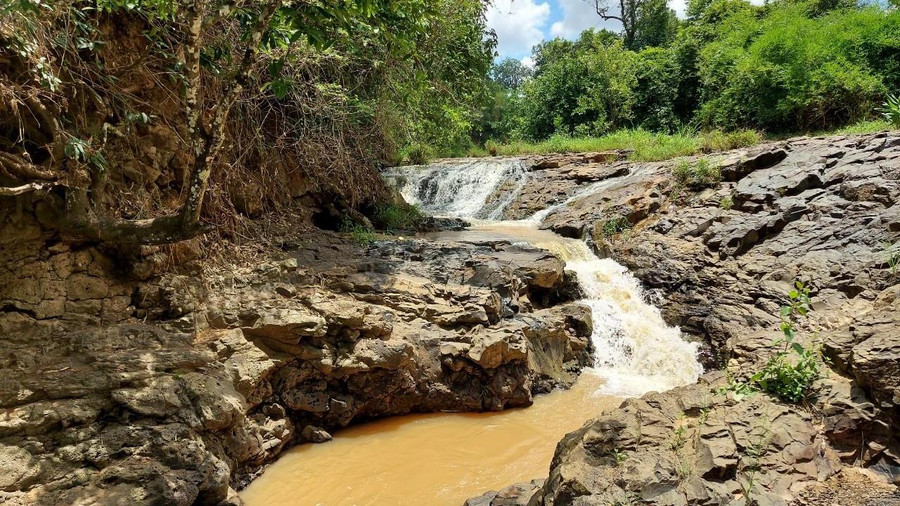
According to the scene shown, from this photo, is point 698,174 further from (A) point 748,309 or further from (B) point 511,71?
(B) point 511,71

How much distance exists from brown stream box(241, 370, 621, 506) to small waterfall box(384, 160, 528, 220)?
7.60 metres

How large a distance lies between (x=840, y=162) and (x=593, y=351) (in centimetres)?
521

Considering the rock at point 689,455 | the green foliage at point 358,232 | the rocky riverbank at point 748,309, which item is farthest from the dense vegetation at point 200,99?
the rocky riverbank at point 748,309

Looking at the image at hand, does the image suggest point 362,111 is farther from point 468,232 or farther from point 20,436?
point 20,436

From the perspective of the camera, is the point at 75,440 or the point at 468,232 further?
the point at 468,232

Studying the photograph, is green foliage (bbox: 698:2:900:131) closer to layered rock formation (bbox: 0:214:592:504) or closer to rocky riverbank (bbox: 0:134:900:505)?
rocky riverbank (bbox: 0:134:900:505)

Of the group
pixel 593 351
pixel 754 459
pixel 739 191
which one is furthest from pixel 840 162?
pixel 754 459

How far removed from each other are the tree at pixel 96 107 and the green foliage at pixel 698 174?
7097mm

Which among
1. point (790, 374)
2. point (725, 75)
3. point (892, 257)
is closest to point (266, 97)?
point (790, 374)

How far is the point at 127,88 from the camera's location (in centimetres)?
439

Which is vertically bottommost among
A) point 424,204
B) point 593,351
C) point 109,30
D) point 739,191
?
point 593,351

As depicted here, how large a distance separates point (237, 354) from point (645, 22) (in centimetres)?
2940

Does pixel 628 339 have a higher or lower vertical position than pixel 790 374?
lower

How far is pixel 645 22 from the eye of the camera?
87.5 ft
